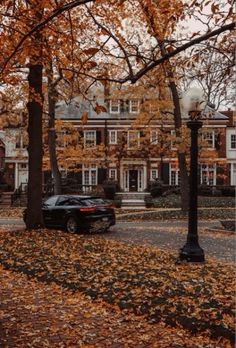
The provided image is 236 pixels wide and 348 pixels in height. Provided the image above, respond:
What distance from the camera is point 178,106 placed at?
24766mm

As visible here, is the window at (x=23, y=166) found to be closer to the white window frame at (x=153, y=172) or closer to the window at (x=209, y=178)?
the white window frame at (x=153, y=172)

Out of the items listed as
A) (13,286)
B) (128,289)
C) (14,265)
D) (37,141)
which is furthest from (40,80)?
(128,289)

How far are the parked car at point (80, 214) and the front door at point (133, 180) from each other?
29133 millimetres

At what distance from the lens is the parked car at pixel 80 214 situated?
656 inches

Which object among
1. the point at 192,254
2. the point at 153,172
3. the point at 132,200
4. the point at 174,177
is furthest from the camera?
the point at 153,172

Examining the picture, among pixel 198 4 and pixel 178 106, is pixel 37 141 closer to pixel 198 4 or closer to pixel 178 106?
pixel 198 4

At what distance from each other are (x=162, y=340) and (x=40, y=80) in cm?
1152

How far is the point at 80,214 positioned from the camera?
1669cm

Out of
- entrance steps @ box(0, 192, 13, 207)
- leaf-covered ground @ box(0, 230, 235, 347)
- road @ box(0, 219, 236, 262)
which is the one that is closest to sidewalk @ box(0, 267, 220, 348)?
leaf-covered ground @ box(0, 230, 235, 347)

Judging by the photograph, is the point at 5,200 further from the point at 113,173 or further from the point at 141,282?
the point at 141,282

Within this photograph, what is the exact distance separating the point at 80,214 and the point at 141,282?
952 centimetres

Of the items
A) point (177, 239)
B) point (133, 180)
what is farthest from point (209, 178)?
point (177, 239)

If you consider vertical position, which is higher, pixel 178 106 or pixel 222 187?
pixel 178 106

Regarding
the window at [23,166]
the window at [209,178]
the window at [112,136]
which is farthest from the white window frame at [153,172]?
the window at [23,166]
